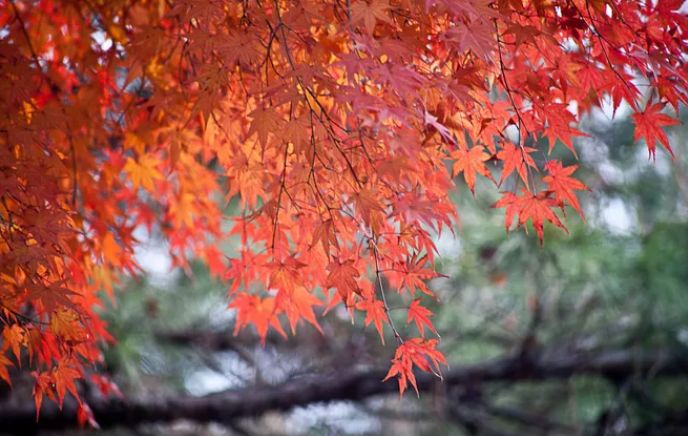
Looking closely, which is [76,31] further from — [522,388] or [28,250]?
[522,388]

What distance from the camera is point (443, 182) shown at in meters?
1.49

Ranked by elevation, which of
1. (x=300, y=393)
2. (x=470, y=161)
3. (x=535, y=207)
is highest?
(x=470, y=161)

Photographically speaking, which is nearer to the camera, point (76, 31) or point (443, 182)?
point (443, 182)

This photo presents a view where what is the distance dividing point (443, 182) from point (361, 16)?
462 mm

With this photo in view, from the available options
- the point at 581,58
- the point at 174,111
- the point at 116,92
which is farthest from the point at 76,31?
the point at 581,58

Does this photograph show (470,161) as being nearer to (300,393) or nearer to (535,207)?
(535,207)

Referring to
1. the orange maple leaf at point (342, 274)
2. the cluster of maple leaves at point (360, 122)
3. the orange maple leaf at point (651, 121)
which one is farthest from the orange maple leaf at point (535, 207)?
the orange maple leaf at point (342, 274)

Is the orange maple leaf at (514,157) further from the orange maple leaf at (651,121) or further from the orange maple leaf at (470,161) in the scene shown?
the orange maple leaf at (651,121)

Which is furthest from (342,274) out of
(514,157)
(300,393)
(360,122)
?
(300,393)

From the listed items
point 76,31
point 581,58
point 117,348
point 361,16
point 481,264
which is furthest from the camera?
point 481,264

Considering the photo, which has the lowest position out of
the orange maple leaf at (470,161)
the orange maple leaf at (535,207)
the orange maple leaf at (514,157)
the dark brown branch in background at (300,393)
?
the dark brown branch in background at (300,393)

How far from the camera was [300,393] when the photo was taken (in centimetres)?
→ 317

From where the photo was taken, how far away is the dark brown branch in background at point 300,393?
3.12 meters

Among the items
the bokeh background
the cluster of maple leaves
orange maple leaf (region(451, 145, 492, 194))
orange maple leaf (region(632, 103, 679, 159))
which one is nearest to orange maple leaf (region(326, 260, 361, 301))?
the cluster of maple leaves
